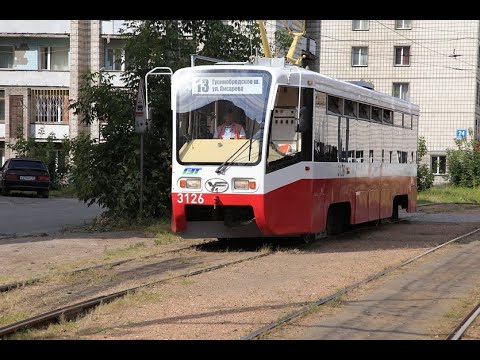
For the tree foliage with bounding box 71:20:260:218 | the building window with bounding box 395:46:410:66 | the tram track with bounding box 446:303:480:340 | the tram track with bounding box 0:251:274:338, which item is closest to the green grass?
the building window with bounding box 395:46:410:66

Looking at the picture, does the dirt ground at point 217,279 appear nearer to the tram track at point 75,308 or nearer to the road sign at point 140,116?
the tram track at point 75,308

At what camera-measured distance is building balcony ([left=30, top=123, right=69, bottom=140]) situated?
46.6m

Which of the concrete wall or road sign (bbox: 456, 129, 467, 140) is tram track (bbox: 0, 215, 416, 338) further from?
the concrete wall

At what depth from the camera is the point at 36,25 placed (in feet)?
150

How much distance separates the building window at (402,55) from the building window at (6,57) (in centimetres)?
2416

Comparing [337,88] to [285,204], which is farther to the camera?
[337,88]

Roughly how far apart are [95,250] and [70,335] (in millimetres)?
6811

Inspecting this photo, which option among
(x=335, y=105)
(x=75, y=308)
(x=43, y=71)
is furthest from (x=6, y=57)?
(x=75, y=308)

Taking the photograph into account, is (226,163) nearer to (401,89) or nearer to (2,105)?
(2,105)

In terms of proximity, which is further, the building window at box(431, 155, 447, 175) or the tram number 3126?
the building window at box(431, 155, 447, 175)

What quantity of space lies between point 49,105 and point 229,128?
115 feet

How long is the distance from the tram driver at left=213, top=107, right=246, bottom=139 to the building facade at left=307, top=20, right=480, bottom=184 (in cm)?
3996
